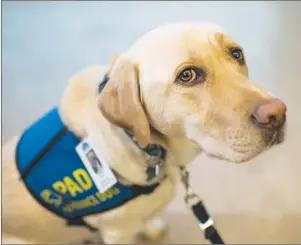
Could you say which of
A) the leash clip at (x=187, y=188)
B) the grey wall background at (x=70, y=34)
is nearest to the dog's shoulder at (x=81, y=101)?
the leash clip at (x=187, y=188)

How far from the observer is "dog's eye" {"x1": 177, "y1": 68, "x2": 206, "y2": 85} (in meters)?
1.14

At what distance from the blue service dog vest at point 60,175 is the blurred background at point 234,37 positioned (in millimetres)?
493

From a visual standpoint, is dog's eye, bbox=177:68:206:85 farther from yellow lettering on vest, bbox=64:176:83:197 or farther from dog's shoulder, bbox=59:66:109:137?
yellow lettering on vest, bbox=64:176:83:197

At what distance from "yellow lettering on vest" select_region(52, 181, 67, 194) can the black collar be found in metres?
0.27

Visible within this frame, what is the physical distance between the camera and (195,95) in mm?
1148

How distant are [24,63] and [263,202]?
171 cm

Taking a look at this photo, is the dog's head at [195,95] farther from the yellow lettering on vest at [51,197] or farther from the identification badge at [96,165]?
the yellow lettering on vest at [51,197]

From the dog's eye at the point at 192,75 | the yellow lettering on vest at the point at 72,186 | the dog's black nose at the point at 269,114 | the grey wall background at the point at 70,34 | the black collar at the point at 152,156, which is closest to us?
the dog's black nose at the point at 269,114

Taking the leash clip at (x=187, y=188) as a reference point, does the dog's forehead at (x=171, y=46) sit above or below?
above

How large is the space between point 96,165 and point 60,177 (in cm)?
14

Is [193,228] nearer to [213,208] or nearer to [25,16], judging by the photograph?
[213,208]

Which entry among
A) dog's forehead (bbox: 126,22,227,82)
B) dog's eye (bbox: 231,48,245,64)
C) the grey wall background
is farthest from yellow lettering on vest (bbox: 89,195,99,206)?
the grey wall background

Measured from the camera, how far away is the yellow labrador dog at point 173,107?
1.10 meters

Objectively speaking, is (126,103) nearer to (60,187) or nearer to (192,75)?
(192,75)
